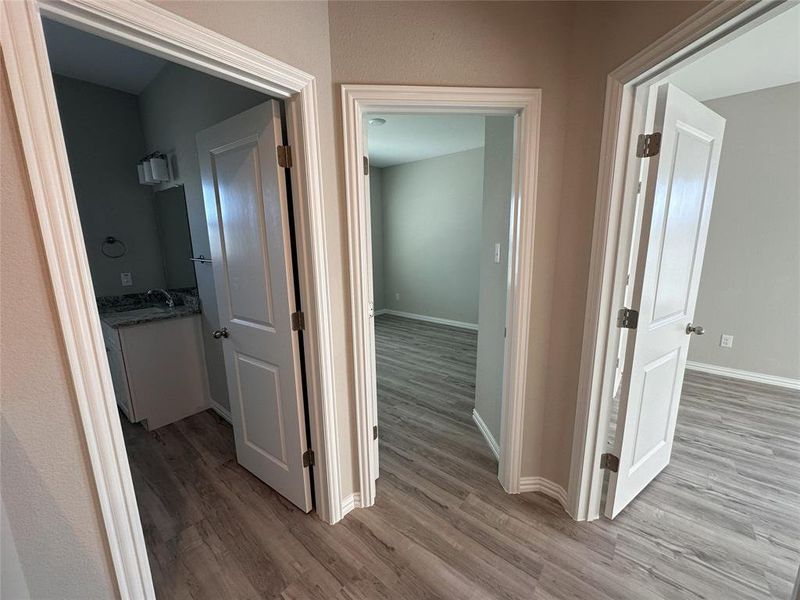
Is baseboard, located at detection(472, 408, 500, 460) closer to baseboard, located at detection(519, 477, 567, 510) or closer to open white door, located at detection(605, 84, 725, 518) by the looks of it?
baseboard, located at detection(519, 477, 567, 510)

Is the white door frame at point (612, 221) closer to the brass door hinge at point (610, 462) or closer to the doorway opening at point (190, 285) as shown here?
the brass door hinge at point (610, 462)

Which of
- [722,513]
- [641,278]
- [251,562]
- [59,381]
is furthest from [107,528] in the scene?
[722,513]

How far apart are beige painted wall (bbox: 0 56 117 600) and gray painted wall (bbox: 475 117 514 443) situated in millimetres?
1936

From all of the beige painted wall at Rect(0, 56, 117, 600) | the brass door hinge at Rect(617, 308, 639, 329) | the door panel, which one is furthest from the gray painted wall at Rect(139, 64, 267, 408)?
the brass door hinge at Rect(617, 308, 639, 329)

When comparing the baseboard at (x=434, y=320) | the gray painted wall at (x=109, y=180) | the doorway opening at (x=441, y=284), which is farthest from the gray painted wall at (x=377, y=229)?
the gray painted wall at (x=109, y=180)

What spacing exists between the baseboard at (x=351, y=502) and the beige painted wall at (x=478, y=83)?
0.05 metres

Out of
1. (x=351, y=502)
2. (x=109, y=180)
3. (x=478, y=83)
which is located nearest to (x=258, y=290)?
(x=351, y=502)

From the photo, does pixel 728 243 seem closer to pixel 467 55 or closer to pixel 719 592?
pixel 719 592

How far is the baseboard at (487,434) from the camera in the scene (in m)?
2.19

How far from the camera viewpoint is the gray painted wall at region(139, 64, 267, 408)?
2104mm

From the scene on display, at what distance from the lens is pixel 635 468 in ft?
5.69

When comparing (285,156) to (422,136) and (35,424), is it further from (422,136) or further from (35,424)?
(422,136)

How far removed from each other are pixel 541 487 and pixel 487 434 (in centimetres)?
54

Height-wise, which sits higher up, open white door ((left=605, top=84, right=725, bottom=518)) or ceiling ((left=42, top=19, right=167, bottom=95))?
ceiling ((left=42, top=19, right=167, bottom=95))
